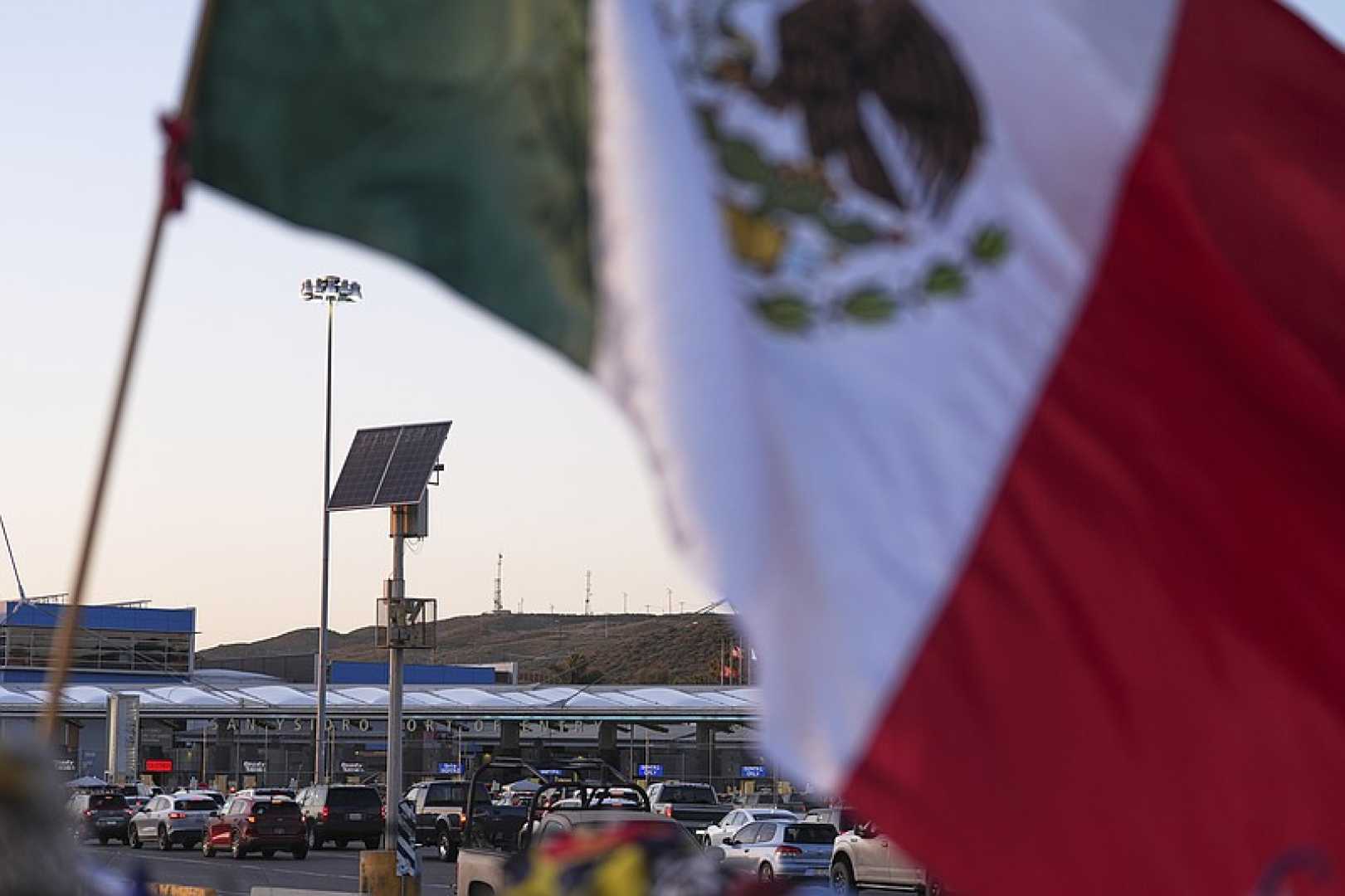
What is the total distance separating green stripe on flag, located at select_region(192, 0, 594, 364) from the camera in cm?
450

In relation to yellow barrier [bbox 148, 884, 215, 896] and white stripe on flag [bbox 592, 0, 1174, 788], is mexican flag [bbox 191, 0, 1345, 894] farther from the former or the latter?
yellow barrier [bbox 148, 884, 215, 896]

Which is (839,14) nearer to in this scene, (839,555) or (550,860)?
(839,555)

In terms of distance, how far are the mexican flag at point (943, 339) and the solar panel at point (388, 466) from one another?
28.3 metres

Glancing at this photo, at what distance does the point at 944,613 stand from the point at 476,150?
1.47m

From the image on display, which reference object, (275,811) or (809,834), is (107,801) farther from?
(809,834)

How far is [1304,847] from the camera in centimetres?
432

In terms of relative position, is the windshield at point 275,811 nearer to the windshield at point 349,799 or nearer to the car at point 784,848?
the windshield at point 349,799

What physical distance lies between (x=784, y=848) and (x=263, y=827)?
15.1 m

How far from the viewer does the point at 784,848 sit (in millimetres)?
38750

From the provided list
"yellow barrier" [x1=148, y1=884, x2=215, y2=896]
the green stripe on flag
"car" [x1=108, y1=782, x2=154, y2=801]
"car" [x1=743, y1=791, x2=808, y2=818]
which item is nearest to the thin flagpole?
the green stripe on flag

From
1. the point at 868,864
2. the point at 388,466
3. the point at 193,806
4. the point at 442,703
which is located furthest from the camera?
the point at 442,703

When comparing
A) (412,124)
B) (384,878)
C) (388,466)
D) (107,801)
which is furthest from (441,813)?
(412,124)

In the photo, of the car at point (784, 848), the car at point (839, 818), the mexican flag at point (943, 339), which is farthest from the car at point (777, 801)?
the mexican flag at point (943, 339)

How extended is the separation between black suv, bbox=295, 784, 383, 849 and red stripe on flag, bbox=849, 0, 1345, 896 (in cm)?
4789
